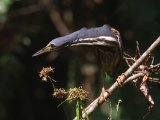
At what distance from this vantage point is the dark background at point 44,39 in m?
3.93

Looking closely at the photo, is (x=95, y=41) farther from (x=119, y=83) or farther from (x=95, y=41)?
(x=119, y=83)

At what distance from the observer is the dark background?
3.93 metres

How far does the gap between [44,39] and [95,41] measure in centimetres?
259

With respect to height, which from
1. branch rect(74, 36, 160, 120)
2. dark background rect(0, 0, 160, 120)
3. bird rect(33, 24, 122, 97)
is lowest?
branch rect(74, 36, 160, 120)

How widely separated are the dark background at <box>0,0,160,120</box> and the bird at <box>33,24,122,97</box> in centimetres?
146

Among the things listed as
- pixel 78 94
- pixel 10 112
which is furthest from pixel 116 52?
pixel 10 112

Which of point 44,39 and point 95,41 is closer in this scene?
point 95,41

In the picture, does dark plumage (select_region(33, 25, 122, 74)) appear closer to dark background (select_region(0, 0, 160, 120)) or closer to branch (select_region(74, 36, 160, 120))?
branch (select_region(74, 36, 160, 120))

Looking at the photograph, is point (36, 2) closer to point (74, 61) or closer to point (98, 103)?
point (74, 61)

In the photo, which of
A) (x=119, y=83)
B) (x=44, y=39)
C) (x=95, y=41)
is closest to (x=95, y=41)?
(x=95, y=41)

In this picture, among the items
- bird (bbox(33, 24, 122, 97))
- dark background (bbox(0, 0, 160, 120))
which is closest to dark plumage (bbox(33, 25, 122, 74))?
bird (bbox(33, 24, 122, 97))

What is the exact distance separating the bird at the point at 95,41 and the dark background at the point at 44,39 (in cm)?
146

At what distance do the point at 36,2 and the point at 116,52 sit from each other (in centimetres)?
241

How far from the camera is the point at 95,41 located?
2.01 metres
